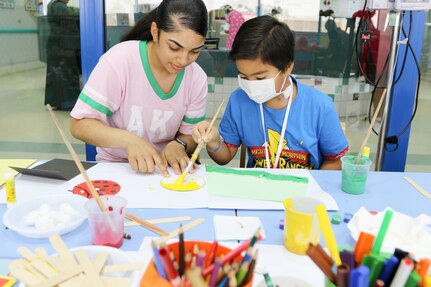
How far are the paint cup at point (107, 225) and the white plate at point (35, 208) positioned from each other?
7 cm

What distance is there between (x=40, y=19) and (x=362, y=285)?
9.31ft

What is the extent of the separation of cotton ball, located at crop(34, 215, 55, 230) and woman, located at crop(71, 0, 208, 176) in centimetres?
42

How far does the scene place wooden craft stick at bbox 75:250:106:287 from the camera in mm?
Answer: 673

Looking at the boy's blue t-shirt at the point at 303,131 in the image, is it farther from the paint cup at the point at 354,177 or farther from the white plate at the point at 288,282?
the white plate at the point at 288,282

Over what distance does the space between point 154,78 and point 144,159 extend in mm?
405

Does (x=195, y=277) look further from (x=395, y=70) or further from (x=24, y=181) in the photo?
(x=395, y=70)

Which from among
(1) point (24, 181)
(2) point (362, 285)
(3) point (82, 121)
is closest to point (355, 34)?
(3) point (82, 121)

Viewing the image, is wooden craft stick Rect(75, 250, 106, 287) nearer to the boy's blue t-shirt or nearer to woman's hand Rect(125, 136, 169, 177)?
woman's hand Rect(125, 136, 169, 177)

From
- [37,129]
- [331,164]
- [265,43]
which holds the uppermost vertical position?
[265,43]

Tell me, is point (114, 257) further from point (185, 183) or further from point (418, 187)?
point (418, 187)

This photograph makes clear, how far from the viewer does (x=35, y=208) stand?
1065 mm

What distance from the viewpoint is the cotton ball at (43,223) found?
0.93 meters

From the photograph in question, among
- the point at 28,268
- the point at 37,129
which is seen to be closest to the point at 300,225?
the point at 28,268

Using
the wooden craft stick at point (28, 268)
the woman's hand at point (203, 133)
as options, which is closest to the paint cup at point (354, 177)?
the woman's hand at point (203, 133)
